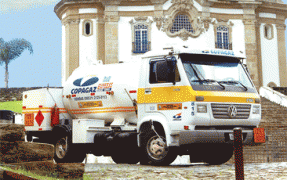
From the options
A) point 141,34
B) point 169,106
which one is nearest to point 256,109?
point 169,106

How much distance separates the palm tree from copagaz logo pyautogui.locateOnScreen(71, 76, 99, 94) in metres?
47.6

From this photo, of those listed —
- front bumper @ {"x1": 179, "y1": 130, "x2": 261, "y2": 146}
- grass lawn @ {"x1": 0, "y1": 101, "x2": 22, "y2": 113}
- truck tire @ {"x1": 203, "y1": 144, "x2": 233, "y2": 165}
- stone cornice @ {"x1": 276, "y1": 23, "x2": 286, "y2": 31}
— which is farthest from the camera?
stone cornice @ {"x1": 276, "y1": 23, "x2": 286, "y2": 31}

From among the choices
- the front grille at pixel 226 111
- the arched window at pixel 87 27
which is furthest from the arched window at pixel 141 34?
the front grille at pixel 226 111

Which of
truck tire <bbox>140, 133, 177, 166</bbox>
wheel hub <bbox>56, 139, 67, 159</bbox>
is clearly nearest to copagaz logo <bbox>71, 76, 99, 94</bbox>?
wheel hub <bbox>56, 139, 67, 159</bbox>

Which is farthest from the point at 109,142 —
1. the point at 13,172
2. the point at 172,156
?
the point at 13,172

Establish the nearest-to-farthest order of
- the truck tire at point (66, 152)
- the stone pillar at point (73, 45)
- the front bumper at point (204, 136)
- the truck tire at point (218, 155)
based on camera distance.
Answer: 1. the front bumper at point (204, 136)
2. the truck tire at point (218, 155)
3. the truck tire at point (66, 152)
4. the stone pillar at point (73, 45)

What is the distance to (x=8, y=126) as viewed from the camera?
8117mm

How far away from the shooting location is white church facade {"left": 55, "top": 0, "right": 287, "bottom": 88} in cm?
3716

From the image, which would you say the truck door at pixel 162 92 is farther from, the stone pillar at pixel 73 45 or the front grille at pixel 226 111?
→ the stone pillar at pixel 73 45

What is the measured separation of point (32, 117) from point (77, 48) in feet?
77.8

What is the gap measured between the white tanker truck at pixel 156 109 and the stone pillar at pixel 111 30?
2216 centimetres

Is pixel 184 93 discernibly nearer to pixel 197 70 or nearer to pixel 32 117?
pixel 197 70

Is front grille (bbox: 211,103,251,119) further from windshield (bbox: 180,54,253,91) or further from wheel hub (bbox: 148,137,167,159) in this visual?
wheel hub (bbox: 148,137,167,159)

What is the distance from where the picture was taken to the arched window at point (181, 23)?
125ft
